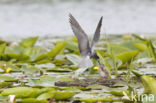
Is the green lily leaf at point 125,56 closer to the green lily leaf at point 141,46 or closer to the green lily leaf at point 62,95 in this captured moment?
the green lily leaf at point 141,46

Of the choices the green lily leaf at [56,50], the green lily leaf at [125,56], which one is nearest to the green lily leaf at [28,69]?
the green lily leaf at [56,50]

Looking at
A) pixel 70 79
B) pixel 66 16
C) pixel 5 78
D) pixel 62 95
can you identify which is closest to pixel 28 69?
pixel 5 78

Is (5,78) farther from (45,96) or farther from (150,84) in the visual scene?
(150,84)

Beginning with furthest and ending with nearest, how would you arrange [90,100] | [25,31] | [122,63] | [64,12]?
[64,12], [25,31], [122,63], [90,100]

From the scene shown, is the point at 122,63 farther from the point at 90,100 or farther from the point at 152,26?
the point at 152,26

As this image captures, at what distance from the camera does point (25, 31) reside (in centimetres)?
774

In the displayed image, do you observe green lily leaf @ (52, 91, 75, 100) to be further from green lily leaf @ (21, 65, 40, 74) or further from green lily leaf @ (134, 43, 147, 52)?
green lily leaf @ (134, 43, 147, 52)

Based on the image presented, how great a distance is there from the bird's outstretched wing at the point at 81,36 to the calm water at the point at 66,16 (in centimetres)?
425

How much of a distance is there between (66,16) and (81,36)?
7.05 metres

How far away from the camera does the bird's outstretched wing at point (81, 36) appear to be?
2.72 m

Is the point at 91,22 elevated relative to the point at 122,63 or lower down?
elevated

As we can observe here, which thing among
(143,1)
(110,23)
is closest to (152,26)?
(110,23)

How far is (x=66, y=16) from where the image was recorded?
32.0ft

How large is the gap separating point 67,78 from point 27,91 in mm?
613
